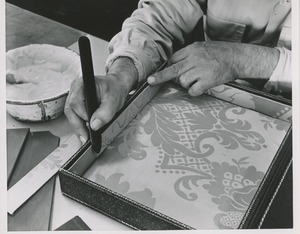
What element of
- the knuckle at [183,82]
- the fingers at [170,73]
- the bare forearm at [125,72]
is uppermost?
the fingers at [170,73]

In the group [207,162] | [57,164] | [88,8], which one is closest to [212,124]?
[207,162]

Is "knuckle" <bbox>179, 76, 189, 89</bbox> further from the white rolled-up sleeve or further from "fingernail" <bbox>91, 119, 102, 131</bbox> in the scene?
"fingernail" <bbox>91, 119, 102, 131</bbox>

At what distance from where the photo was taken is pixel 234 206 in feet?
1.25

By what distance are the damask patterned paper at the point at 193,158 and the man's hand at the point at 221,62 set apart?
0.14 ft

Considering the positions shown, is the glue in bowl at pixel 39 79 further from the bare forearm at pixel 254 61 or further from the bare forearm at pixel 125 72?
the bare forearm at pixel 254 61

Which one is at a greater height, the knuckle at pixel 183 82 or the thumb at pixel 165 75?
the thumb at pixel 165 75

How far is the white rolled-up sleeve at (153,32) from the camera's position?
548mm

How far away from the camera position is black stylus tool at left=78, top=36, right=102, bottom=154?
0.35m

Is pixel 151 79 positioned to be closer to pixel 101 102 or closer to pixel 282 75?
pixel 101 102

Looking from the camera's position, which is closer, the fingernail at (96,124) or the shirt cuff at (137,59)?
the fingernail at (96,124)

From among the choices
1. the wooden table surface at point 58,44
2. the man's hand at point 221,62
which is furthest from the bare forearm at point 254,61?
the wooden table surface at point 58,44

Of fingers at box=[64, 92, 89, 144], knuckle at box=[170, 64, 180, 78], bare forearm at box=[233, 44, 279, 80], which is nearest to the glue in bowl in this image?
fingers at box=[64, 92, 89, 144]

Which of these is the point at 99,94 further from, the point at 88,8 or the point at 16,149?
the point at 88,8
